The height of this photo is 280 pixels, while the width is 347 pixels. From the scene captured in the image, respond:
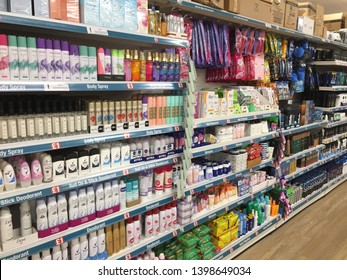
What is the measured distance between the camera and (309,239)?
3492 millimetres

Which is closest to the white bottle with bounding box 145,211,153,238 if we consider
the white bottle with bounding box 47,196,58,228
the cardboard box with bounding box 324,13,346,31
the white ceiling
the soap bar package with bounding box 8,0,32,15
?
the white bottle with bounding box 47,196,58,228

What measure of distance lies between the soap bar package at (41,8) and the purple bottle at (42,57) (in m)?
0.14

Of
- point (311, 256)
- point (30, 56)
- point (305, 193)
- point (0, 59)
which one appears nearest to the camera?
point (0, 59)

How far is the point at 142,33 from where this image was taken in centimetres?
205

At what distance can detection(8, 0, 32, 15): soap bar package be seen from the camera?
1506mm

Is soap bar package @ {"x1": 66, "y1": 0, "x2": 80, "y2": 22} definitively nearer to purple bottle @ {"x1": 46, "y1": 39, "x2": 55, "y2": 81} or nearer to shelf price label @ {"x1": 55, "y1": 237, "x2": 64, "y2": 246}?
purple bottle @ {"x1": 46, "y1": 39, "x2": 55, "y2": 81}

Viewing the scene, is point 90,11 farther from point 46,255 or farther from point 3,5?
point 46,255

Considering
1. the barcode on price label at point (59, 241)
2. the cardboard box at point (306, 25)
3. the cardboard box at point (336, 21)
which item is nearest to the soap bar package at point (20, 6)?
the barcode on price label at point (59, 241)

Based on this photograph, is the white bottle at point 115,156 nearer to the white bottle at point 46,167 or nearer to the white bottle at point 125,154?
the white bottle at point 125,154

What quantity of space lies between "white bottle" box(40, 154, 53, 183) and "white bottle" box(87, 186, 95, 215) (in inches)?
11.8

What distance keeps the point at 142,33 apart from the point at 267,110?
1.94 m

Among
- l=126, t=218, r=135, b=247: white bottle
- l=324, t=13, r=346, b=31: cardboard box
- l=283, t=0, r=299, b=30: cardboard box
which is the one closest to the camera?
l=126, t=218, r=135, b=247: white bottle
